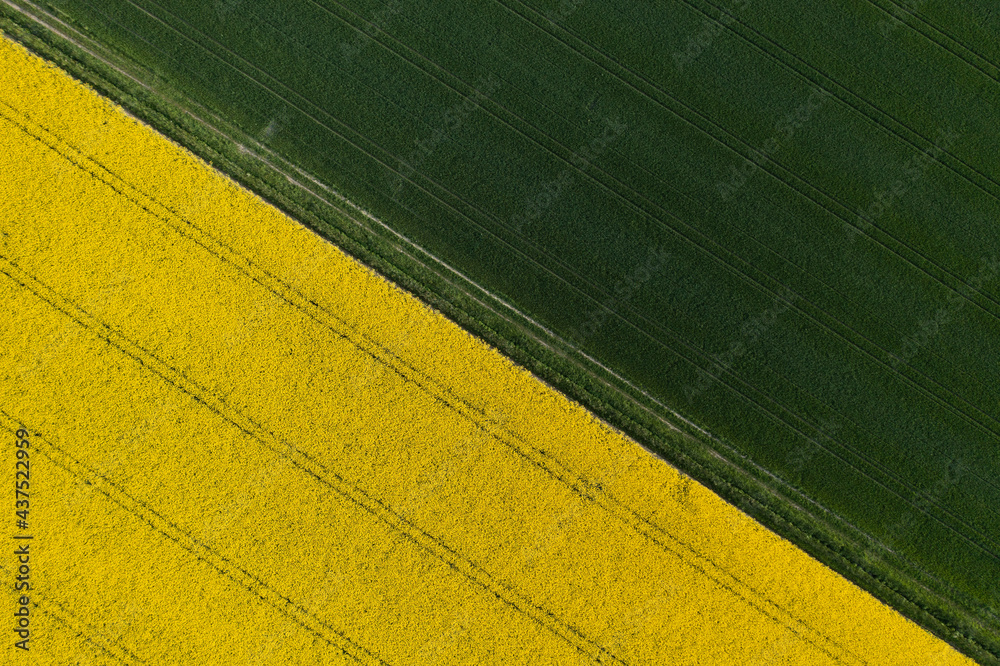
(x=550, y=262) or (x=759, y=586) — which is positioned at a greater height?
(x=550, y=262)

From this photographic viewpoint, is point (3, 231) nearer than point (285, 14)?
Yes

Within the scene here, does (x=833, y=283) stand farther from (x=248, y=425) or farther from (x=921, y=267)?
(x=248, y=425)

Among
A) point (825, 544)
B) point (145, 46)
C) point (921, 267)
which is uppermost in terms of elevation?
point (921, 267)

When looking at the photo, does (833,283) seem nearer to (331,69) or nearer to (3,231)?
(331,69)

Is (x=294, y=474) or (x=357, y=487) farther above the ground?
(x=357, y=487)

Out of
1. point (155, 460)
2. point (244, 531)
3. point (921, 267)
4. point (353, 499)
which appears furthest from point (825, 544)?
point (155, 460)

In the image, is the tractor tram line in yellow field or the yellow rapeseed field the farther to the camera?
the tractor tram line in yellow field

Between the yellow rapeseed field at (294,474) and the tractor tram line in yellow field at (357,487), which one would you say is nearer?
the yellow rapeseed field at (294,474)
